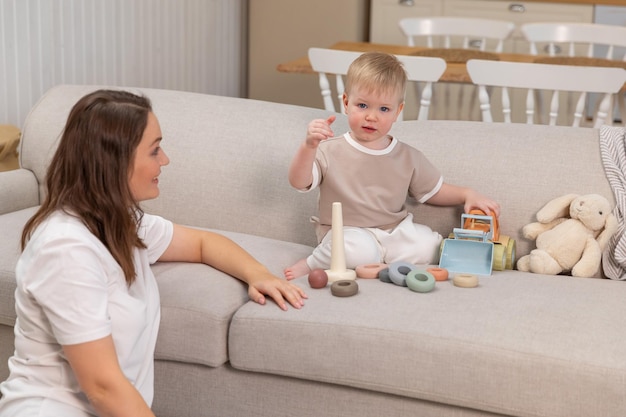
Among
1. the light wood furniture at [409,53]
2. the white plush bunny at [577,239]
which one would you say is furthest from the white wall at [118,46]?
the white plush bunny at [577,239]

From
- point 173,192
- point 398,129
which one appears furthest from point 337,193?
point 173,192

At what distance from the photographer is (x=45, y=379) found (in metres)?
1.58

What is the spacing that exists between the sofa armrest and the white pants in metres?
0.88

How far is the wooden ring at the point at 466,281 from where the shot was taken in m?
2.03

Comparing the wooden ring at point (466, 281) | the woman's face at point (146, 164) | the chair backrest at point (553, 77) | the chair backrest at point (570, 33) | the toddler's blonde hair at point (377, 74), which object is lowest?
the wooden ring at point (466, 281)

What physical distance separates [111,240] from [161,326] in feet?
1.37

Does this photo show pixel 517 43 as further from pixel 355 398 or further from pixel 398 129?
pixel 355 398

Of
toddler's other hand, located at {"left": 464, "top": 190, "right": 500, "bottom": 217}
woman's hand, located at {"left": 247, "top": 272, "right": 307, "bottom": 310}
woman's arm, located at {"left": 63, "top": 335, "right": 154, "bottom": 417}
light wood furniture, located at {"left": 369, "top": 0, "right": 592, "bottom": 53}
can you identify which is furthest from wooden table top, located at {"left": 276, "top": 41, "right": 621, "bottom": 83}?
woman's arm, located at {"left": 63, "top": 335, "right": 154, "bottom": 417}

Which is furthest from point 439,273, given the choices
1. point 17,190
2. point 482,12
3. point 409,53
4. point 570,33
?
point 482,12

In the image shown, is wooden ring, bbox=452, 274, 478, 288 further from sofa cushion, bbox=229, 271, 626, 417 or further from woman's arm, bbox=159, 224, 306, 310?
woman's arm, bbox=159, 224, 306, 310

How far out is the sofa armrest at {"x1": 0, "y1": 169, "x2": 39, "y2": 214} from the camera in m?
2.54

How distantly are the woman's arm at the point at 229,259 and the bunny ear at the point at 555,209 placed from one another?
65cm

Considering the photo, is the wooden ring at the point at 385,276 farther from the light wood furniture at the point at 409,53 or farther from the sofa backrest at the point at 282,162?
the light wood furniture at the point at 409,53

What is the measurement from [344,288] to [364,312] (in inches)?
4.1
